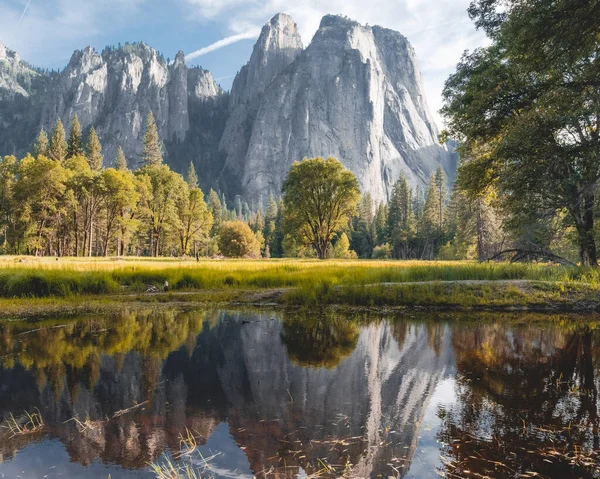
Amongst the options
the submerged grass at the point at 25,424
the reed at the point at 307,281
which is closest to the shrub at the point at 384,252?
the reed at the point at 307,281

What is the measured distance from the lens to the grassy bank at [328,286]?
12.4 metres

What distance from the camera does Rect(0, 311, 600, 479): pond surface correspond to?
3566mm

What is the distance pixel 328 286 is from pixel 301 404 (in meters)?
9.18

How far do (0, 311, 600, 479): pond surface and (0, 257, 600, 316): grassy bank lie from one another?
→ 369 cm

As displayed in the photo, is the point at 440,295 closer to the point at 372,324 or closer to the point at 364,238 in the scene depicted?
the point at 372,324

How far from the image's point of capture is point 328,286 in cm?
1398

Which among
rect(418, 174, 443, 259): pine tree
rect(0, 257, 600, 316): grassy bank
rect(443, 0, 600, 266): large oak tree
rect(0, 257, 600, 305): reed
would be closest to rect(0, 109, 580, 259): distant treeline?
rect(418, 174, 443, 259): pine tree

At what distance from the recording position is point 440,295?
1266 cm

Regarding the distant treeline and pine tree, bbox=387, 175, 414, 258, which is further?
pine tree, bbox=387, 175, 414, 258

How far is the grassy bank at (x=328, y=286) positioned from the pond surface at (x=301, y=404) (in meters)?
3.69

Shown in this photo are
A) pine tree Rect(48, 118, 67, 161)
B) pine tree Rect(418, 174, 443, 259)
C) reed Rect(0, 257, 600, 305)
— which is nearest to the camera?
reed Rect(0, 257, 600, 305)

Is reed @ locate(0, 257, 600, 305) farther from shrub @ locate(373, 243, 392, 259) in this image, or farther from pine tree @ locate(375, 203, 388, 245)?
pine tree @ locate(375, 203, 388, 245)

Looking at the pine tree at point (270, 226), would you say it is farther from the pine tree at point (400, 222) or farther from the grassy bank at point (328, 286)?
the grassy bank at point (328, 286)

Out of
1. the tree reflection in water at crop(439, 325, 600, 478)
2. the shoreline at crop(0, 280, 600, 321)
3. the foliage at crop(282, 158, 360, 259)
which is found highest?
the foliage at crop(282, 158, 360, 259)
